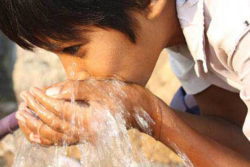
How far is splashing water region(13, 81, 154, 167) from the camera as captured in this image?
1341mm

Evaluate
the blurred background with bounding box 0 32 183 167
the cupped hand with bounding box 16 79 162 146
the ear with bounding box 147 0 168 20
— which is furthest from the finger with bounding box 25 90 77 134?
the blurred background with bounding box 0 32 183 167

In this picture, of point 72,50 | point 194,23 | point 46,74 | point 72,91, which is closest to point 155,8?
point 194,23

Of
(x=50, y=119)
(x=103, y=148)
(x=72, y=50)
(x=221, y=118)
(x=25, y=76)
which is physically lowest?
(x=25, y=76)

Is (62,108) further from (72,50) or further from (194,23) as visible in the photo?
(194,23)

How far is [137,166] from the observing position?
64.7 inches

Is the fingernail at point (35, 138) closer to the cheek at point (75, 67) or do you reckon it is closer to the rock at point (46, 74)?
the cheek at point (75, 67)

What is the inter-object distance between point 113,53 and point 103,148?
0.27m

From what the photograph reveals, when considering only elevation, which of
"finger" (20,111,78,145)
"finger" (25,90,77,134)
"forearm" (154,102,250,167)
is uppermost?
"finger" (25,90,77,134)

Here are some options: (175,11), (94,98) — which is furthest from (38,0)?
(175,11)

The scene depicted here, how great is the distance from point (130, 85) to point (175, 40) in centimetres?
36

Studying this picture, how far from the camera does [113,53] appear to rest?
146 centimetres

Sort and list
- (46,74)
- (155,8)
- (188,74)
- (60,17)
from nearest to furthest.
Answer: (60,17)
(155,8)
(188,74)
(46,74)

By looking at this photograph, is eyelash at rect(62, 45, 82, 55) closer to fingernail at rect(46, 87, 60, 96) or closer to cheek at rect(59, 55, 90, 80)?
cheek at rect(59, 55, 90, 80)

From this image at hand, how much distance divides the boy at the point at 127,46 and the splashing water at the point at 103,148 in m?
0.02
